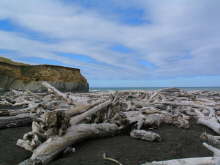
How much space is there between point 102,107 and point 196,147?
2327mm

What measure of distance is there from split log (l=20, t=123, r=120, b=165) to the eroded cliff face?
88.0ft

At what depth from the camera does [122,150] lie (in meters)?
3.55

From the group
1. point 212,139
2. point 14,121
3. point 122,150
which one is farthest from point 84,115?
point 212,139

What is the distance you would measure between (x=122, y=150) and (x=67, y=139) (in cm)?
99

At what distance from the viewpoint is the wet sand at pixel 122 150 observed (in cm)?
306

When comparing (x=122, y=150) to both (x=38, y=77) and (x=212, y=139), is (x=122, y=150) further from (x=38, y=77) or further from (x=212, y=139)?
(x=38, y=77)

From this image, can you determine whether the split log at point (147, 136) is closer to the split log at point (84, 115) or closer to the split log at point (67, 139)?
the split log at point (67, 139)

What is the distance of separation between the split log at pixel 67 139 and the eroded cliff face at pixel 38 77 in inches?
1056

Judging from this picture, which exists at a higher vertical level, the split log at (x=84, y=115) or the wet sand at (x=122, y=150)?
the split log at (x=84, y=115)

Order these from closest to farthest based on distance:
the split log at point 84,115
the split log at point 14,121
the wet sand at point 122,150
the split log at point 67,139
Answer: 1. the split log at point 67,139
2. the wet sand at point 122,150
3. the split log at point 84,115
4. the split log at point 14,121

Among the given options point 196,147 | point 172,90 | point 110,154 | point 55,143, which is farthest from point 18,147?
point 172,90

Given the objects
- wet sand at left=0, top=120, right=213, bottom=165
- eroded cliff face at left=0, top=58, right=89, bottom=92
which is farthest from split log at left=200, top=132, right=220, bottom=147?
eroded cliff face at left=0, top=58, right=89, bottom=92

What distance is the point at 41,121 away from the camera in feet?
11.9

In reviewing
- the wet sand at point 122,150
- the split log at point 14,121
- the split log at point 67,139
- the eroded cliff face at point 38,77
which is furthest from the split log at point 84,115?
the eroded cliff face at point 38,77
